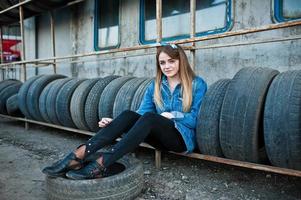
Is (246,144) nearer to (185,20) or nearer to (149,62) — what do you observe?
(185,20)

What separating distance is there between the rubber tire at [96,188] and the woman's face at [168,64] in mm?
848

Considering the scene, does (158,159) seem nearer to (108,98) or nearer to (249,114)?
(108,98)

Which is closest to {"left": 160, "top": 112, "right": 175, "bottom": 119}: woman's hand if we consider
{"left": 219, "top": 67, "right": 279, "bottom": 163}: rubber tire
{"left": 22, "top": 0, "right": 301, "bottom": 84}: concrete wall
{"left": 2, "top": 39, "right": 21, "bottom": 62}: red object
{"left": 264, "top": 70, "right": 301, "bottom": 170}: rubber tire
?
{"left": 219, "top": 67, "right": 279, "bottom": 163}: rubber tire

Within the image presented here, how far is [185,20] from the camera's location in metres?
3.89

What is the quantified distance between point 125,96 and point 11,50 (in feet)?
27.7

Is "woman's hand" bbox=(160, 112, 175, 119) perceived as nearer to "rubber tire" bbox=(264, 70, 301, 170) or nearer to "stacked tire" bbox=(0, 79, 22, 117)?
"rubber tire" bbox=(264, 70, 301, 170)

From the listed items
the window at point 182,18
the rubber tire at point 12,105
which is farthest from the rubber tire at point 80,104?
the rubber tire at point 12,105

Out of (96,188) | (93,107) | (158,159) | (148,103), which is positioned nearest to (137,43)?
(93,107)

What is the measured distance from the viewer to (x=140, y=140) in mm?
1986

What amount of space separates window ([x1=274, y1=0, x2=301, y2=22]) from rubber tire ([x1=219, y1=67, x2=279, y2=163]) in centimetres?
119

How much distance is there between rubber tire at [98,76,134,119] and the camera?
2.94 meters

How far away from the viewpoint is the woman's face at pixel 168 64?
7.45ft

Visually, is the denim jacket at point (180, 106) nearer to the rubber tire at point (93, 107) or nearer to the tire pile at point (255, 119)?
the tire pile at point (255, 119)

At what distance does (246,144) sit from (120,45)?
137 inches
